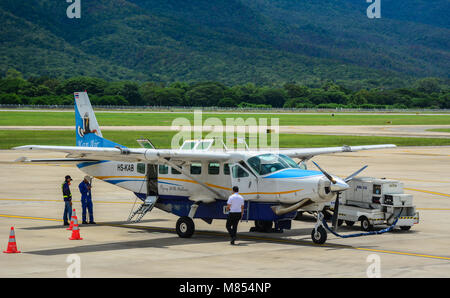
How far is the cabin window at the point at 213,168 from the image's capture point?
986 inches

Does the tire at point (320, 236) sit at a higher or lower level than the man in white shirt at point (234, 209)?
lower

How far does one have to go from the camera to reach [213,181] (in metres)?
25.1

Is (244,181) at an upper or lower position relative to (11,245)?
upper

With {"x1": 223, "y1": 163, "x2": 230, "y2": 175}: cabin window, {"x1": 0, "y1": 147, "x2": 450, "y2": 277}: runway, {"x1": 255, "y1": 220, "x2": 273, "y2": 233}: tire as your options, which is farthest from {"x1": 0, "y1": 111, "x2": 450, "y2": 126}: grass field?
{"x1": 223, "y1": 163, "x2": 230, "y2": 175}: cabin window

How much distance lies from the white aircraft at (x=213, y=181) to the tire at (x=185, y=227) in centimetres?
3

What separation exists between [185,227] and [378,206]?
22.6 ft

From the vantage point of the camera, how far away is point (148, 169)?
26781 mm

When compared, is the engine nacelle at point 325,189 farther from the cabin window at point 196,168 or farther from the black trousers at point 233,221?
the cabin window at point 196,168

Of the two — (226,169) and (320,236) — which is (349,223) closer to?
(320,236)

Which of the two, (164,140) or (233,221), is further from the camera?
(164,140)

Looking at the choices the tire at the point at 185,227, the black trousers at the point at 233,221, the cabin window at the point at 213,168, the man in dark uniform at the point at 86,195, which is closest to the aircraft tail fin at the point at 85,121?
the man in dark uniform at the point at 86,195

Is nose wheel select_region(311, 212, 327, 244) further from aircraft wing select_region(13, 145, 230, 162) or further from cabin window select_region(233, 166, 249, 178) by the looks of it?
aircraft wing select_region(13, 145, 230, 162)

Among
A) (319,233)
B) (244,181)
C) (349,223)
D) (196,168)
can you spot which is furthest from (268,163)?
(349,223)
